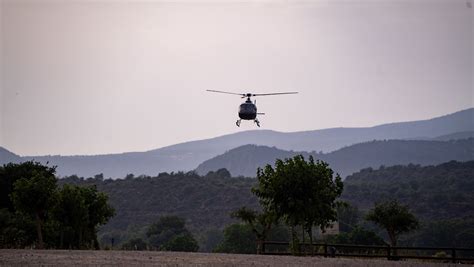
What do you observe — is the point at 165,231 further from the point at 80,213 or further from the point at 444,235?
the point at 80,213

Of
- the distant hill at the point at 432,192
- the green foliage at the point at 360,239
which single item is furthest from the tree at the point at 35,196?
the distant hill at the point at 432,192

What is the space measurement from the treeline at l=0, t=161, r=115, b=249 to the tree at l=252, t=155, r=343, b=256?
1239 centimetres

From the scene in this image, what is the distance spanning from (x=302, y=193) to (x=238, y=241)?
41004mm

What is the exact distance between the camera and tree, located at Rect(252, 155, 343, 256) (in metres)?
45.1

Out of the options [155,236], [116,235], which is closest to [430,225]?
[155,236]

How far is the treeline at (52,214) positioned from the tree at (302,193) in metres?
12.4

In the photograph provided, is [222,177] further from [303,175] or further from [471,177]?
[303,175]

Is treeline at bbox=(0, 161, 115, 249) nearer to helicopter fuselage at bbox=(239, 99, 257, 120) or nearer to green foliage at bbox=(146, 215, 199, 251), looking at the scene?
helicopter fuselage at bbox=(239, 99, 257, 120)

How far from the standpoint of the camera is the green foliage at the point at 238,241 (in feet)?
274

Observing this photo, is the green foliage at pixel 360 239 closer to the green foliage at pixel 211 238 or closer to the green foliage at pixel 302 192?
the green foliage at pixel 302 192

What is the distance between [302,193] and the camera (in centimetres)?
4525

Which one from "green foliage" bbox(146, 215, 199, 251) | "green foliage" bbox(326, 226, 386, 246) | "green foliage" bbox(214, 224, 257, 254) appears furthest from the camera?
"green foliage" bbox(146, 215, 199, 251)

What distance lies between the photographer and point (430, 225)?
107438mm

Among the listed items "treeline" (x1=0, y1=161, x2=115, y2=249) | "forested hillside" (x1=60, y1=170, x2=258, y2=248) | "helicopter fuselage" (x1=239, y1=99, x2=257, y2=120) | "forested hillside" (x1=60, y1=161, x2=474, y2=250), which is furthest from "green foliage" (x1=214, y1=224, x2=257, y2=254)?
"forested hillside" (x1=60, y1=170, x2=258, y2=248)
